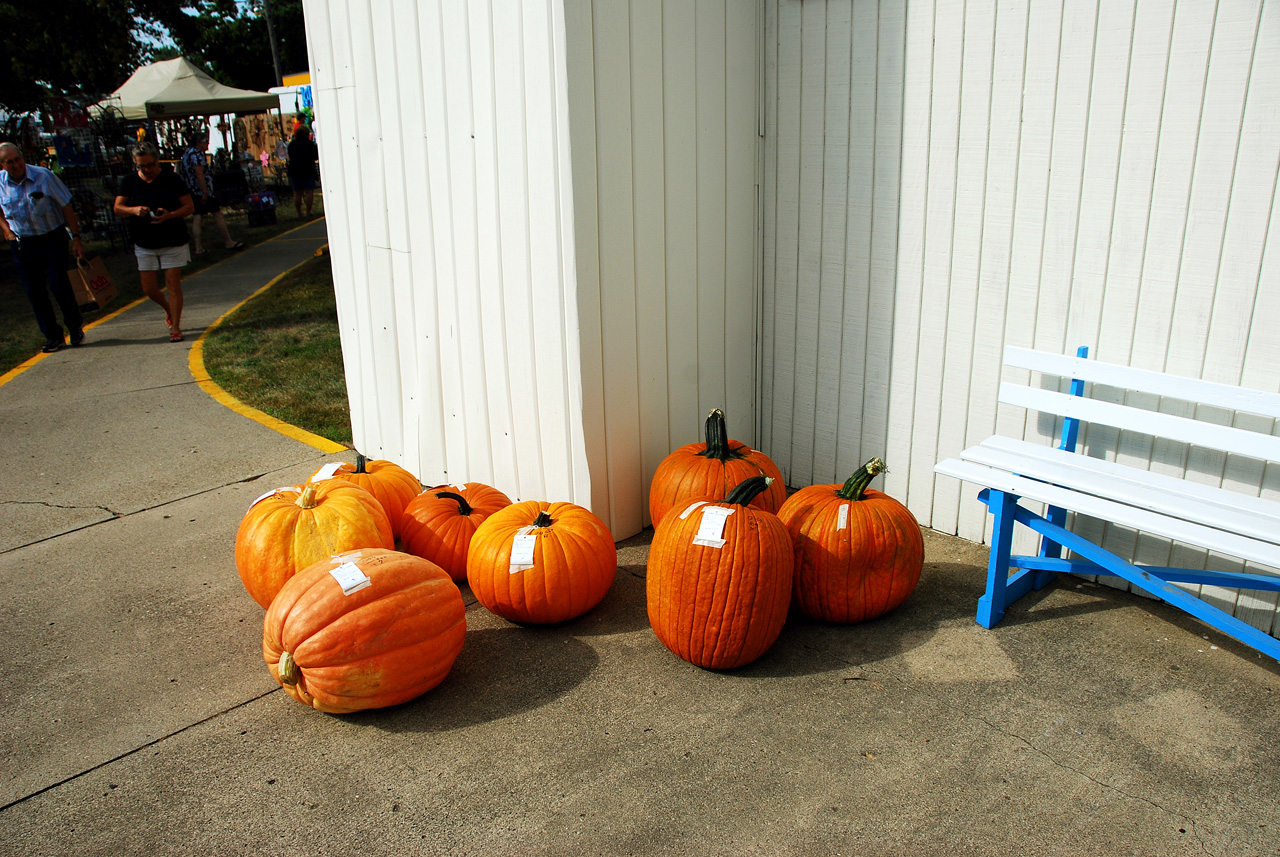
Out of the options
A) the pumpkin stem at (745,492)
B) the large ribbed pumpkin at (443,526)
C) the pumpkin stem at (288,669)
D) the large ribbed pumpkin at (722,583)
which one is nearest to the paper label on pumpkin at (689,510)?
the large ribbed pumpkin at (722,583)

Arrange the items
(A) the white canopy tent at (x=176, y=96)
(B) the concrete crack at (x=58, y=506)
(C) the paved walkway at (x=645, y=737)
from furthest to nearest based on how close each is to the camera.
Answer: (A) the white canopy tent at (x=176, y=96)
(B) the concrete crack at (x=58, y=506)
(C) the paved walkway at (x=645, y=737)

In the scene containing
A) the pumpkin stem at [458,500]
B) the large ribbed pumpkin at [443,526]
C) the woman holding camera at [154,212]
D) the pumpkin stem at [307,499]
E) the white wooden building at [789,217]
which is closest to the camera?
the white wooden building at [789,217]

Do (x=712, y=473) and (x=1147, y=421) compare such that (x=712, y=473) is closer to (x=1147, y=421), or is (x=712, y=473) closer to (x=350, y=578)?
(x=350, y=578)

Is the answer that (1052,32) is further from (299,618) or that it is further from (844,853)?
(299,618)

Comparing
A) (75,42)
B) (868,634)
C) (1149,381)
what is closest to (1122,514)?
(1149,381)

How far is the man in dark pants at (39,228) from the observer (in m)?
8.18

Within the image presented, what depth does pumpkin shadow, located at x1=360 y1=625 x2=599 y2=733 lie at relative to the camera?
321 cm

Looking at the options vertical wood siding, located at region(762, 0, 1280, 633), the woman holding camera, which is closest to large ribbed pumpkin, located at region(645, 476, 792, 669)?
vertical wood siding, located at region(762, 0, 1280, 633)

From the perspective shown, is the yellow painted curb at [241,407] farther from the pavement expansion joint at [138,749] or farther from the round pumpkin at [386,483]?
the pavement expansion joint at [138,749]

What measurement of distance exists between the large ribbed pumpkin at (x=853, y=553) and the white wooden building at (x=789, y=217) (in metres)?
0.93

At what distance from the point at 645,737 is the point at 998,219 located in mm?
A: 2700

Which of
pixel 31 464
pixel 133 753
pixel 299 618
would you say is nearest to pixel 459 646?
pixel 299 618

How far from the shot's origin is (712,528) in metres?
3.30

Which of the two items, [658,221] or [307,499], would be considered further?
[658,221]
